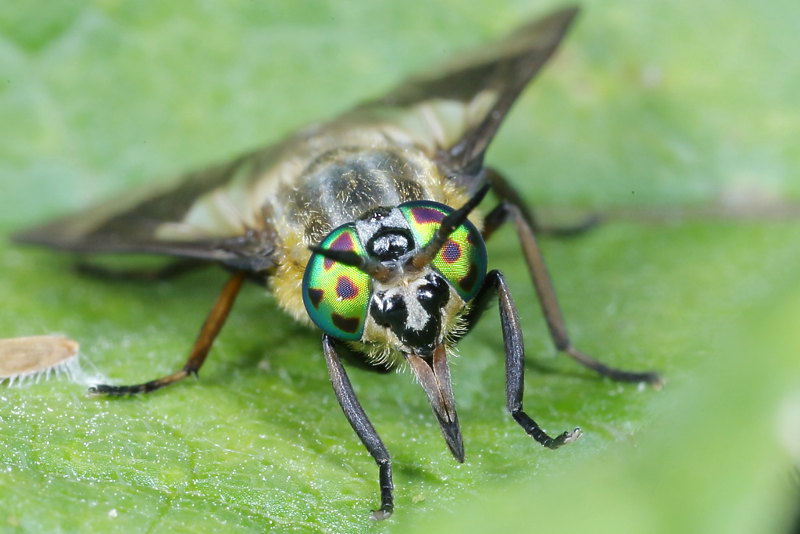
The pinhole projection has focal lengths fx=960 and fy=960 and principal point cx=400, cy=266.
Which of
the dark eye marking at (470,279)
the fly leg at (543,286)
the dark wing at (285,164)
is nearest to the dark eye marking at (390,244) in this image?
the dark eye marking at (470,279)

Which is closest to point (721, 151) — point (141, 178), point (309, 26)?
point (309, 26)

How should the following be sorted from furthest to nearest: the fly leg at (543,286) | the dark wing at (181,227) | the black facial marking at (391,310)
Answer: the dark wing at (181,227), the fly leg at (543,286), the black facial marking at (391,310)

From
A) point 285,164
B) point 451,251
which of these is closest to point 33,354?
point 285,164

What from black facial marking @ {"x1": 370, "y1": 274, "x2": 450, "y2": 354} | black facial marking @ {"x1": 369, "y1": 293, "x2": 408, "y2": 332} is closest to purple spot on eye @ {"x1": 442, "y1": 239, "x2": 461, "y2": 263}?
black facial marking @ {"x1": 370, "y1": 274, "x2": 450, "y2": 354}

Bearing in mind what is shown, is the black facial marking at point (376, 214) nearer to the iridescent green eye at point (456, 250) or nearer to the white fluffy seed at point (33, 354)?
the iridescent green eye at point (456, 250)

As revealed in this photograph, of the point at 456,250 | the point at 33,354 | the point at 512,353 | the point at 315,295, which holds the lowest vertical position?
the point at 33,354

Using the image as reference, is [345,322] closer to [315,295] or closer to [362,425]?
[315,295]
